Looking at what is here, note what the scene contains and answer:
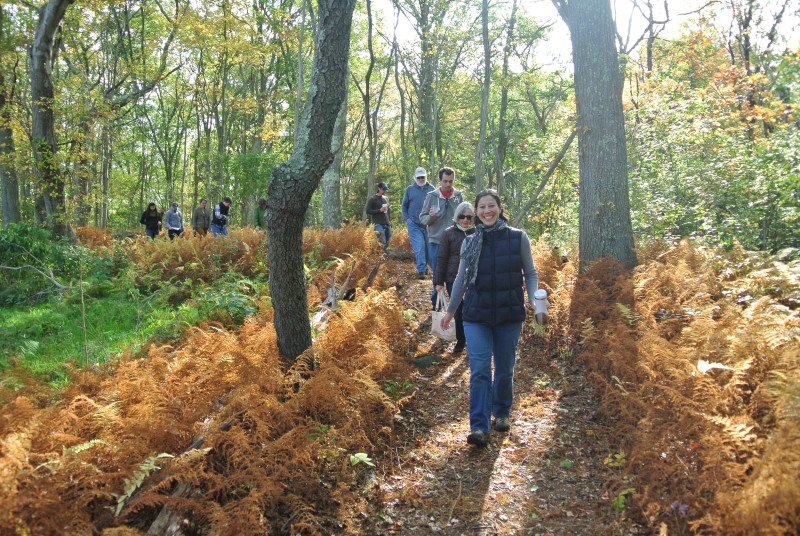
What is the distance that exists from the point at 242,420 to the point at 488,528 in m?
2.03

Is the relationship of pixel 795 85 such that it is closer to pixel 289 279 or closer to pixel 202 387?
pixel 289 279

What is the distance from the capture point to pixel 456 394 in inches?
230

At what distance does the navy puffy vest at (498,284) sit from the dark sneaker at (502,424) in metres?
1.06

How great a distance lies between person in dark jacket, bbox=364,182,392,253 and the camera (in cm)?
1242

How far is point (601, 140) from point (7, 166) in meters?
15.8

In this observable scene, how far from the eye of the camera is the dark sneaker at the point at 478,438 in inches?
176

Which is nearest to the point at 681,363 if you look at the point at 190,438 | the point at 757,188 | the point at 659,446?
the point at 659,446

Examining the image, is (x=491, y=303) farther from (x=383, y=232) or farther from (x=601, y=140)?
(x=383, y=232)

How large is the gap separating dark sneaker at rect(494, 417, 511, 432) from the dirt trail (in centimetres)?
7

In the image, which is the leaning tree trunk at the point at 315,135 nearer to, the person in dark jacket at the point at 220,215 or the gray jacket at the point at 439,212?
the gray jacket at the point at 439,212

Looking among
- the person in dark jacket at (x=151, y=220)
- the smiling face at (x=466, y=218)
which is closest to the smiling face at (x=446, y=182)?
the smiling face at (x=466, y=218)

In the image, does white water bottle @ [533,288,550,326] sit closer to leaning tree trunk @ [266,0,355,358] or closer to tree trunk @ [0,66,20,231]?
leaning tree trunk @ [266,0,355,358]

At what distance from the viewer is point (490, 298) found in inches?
177

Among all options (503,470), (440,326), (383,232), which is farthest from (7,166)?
(503,470)
